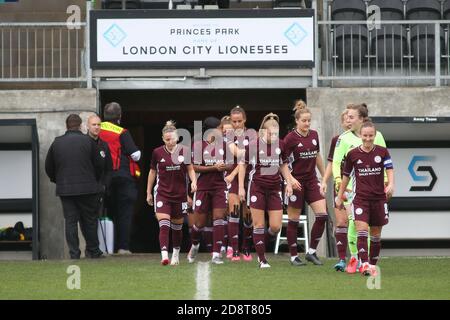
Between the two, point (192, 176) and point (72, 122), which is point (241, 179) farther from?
point (72, 122)

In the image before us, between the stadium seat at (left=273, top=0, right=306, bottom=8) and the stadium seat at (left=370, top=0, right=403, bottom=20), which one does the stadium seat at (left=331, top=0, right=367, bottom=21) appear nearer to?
the stadium seat at (left=370, top=0, right=403, bottom=20)

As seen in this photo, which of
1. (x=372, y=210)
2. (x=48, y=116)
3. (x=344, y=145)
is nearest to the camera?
(x=372, y=210)

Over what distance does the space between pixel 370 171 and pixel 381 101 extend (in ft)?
18.8

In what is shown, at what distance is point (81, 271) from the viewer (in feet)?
47.9

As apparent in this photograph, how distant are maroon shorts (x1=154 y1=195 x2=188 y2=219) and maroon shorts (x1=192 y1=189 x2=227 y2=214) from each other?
0.38m

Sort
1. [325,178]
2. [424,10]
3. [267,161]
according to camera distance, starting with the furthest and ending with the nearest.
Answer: [424,10], [267,161], [325,178]

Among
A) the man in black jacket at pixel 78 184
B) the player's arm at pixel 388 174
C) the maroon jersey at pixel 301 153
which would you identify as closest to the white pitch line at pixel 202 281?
the maroon jersey at pixel 301 153

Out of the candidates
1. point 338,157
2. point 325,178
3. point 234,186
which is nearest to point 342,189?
point 338,157

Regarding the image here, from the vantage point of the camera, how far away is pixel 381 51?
19766 mm

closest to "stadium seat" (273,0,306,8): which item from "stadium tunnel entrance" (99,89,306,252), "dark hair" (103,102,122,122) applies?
"stadium tunnel entrance" (99,89,306,252)

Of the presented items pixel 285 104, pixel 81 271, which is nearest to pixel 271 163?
pixel 81 271

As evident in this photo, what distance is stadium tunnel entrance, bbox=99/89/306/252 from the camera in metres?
21.3

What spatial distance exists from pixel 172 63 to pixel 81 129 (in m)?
1.75
